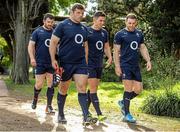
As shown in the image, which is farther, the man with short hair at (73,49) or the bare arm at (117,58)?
the bare arm at (117,58)

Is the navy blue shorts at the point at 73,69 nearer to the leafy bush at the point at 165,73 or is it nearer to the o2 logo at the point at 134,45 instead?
the o2 logo at the point at 134,45

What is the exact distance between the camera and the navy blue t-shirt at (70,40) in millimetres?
8867

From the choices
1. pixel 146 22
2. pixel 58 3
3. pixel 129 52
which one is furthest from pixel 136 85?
pixel 58 3

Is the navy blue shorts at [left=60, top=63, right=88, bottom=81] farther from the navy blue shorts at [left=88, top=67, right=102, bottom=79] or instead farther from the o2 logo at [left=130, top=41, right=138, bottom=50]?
the o2 logo at [left=130, top=41, right=138, bottom=50]

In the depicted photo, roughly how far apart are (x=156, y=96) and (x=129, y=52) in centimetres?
259

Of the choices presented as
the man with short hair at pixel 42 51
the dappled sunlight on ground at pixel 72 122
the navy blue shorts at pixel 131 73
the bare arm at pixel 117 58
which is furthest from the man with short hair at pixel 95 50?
the man with short hair at pixel 42 51

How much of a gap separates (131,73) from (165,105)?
2.29 meters

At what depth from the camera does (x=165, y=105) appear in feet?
39.1

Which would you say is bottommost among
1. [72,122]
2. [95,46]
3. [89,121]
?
[72,122]

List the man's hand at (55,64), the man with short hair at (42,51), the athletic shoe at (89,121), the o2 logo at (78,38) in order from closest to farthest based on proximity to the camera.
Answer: the athletic shoe at (89,121) → the man's hand at (55,64) → the o2 logo at (78,38) → the man with short hair at (42,51)

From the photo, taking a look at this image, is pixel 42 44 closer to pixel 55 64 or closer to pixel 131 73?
pixel 55 64

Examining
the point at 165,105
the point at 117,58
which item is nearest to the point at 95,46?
the point at 117,58

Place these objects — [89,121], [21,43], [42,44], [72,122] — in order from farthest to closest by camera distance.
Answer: [21,43]
[42,44]
[72,122]
[89,121]

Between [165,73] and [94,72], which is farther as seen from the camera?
[165,73]
